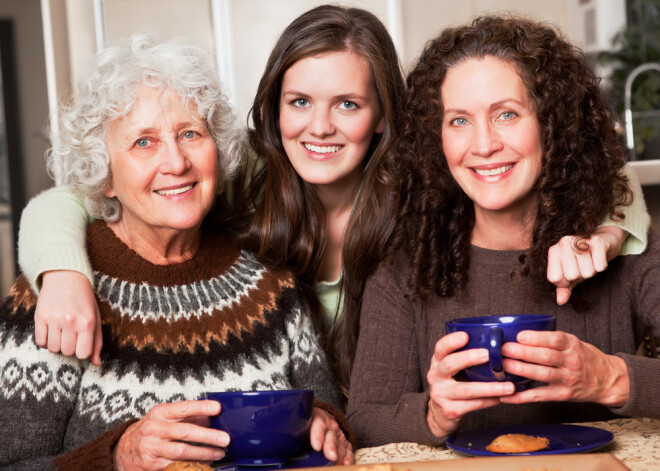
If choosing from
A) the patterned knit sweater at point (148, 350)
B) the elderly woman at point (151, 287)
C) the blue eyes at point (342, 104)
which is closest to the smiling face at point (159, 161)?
the elderly woman at point (151, 287)

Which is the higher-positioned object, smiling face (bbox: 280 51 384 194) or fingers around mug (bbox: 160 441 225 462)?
smiling face (bbox: 280 51 384 194)

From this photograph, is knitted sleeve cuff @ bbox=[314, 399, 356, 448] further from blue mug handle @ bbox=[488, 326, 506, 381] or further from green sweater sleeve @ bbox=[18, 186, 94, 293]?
green sweater sleeve @ bbox=[18, 186, 94, 293]

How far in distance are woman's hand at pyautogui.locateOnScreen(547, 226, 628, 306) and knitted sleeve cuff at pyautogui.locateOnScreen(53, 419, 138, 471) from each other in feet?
2.33

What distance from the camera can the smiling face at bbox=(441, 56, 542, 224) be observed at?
1.36m

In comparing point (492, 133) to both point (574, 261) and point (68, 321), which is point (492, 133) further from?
point (68, 321)

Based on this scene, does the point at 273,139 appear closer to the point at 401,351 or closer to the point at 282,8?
the point at 401,351

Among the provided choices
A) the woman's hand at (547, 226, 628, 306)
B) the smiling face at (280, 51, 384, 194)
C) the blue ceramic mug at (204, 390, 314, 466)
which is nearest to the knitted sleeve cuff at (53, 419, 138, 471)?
the blue ceramic mug at (204, 390, 314, 466)

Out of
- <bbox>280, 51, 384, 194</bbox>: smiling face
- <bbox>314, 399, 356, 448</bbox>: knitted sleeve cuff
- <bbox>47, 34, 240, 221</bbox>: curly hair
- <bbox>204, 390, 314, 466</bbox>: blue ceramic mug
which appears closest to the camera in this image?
<bbox>204, 390, 314, 466</bbox>: blue ceramic mug

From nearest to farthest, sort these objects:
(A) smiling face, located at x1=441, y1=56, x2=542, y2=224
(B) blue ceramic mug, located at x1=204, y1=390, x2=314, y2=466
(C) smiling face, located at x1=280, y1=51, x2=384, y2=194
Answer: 1. (B) blue ceramic mug, located at x1=204, y1=390, x2=314, y2=466
2. (A) smiling face, located at x1=441, y1=56, x2=542, y2=224
3. (C) smiling face, located at x1=280, y1=51, x2=384, y2=194

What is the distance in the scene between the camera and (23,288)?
1.40 m

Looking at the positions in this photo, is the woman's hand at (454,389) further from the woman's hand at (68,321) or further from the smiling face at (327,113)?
the smiling face at (327,113)

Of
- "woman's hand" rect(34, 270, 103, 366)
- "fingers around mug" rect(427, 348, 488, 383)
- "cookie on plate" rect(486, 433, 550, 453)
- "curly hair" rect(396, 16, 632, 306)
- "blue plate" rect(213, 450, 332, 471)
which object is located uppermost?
"curly hair" rect(396, 16, 632, 306)

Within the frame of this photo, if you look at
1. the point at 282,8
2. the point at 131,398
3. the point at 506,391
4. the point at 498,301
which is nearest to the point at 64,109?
the point at 131,398

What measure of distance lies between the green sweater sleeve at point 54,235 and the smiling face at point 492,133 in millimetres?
706
